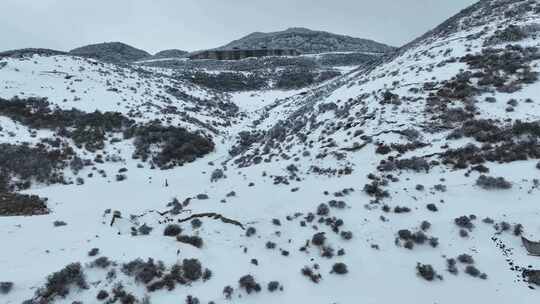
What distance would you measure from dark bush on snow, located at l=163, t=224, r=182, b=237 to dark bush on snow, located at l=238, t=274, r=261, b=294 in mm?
3787

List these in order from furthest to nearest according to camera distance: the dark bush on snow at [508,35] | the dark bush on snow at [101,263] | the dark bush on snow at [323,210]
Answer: the dark bush on snow at [508,35]
the dark bush on snow at [323,210]
the dark bush on snow at [101,263]

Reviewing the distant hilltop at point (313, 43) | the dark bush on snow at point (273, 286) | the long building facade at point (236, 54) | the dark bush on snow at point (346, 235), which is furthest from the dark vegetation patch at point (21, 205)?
the distant hilltop at point (313, 43)

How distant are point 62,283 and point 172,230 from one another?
4238 millimetres

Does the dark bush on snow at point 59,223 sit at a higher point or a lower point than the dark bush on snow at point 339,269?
higher

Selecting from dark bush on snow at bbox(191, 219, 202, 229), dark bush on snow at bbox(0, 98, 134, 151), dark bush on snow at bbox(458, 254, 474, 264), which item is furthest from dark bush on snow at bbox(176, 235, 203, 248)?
dark bush on snow at bbox(0, 98, 134, 151)

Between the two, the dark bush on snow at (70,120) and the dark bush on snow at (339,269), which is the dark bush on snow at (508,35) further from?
the dark bush on snow at (70,120)

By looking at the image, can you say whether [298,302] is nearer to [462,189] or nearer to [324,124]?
[462,189]

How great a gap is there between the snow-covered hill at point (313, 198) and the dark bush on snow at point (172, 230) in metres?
0.07

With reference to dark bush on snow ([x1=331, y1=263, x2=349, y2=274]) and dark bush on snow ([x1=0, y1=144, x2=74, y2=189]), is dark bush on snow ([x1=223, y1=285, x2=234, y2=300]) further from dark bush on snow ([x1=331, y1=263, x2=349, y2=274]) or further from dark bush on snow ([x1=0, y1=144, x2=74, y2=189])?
dark bush on snow ([x1=0, y1=144, x2=74, y2=189])

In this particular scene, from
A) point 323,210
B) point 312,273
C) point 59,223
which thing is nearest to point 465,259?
point 312,273

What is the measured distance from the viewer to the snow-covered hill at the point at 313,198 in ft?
35.0

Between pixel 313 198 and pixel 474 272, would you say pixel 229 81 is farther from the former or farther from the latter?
pixel 474 272

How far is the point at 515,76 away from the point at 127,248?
83.8 feet

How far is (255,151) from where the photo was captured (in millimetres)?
26219
